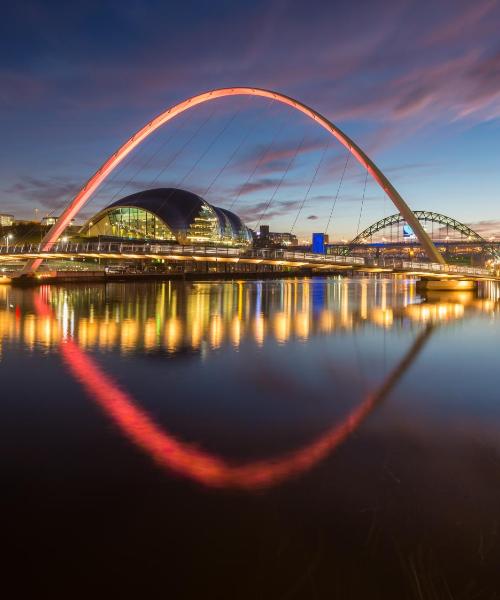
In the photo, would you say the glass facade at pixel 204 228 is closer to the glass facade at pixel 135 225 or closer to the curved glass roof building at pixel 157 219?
the curved glass roof building at pixel 157 219

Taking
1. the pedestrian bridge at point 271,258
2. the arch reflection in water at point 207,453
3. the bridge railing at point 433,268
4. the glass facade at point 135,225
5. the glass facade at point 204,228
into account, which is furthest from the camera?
the glass facade at point 204,228

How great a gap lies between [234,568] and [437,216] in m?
115

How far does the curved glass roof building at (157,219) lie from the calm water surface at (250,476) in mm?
86706

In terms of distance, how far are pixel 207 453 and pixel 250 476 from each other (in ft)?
3.84

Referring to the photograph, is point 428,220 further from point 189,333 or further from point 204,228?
point 189,333

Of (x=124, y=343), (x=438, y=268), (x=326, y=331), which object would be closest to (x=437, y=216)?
(x=438, y=268)

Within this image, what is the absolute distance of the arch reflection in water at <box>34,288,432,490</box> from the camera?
7.18 metres

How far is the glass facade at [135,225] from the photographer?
4026 inches

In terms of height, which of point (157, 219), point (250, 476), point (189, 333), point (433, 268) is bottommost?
point (250, 476)

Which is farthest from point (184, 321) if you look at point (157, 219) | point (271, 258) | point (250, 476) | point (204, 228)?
point (204, 228)

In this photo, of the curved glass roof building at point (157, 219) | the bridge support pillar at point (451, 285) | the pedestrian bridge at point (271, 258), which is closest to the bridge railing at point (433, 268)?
the pedestrian bridge at point (271, 258)

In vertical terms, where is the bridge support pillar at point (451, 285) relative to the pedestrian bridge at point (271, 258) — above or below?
below

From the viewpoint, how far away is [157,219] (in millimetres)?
102375

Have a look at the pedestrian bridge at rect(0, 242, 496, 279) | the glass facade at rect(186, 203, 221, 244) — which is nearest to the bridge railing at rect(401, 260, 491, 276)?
the pedestrian bridge at rect(0, 242, 496, 279)
